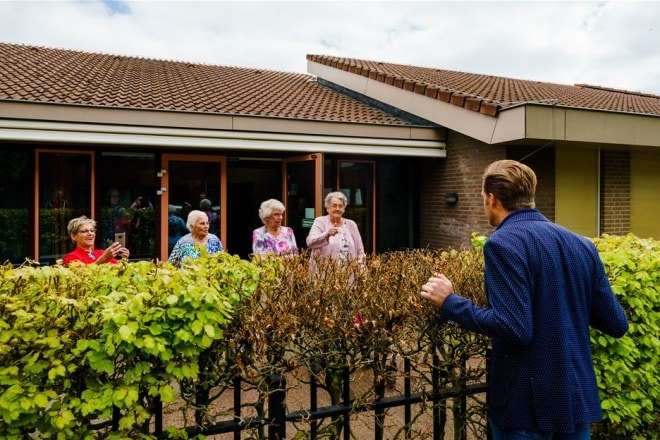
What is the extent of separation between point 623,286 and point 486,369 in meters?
0.96

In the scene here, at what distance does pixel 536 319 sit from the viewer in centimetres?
199

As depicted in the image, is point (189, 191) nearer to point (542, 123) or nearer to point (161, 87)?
point (161, 87)

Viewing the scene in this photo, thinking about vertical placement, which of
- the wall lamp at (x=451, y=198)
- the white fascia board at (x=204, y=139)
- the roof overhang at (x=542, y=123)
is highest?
the roof overhang at (x=542, y=123)

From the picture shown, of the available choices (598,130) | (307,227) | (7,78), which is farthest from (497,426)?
(7,78)

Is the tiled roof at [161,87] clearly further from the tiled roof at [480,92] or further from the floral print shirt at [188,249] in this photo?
the floral print shirt at [188,249]

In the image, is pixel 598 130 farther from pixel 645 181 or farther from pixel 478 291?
pixel 478 291

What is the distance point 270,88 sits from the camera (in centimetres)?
1327

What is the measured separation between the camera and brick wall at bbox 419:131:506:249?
964cm

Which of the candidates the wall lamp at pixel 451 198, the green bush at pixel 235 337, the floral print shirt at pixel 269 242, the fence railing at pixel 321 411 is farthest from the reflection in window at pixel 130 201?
the fence railing at pixel 321 411

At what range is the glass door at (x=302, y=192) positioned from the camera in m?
9.12

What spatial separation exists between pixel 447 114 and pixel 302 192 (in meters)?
3.12

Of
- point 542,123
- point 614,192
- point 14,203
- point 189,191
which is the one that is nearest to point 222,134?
point 189,191

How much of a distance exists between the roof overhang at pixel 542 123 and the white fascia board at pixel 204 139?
0.83m

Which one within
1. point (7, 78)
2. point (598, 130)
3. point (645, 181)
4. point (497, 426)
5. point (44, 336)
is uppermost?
point (7, 78)
